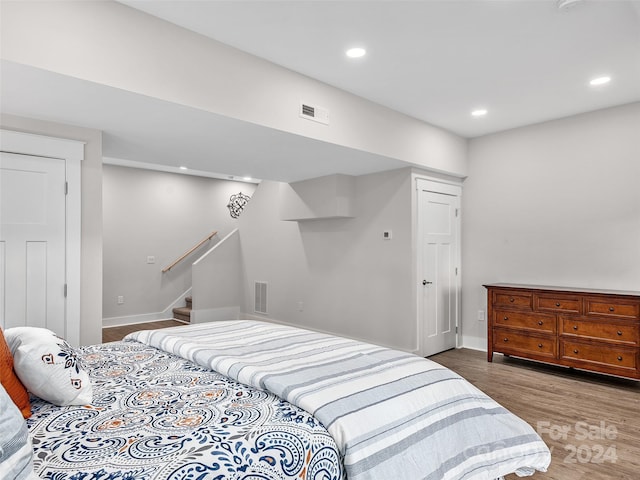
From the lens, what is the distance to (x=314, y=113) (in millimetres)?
3270

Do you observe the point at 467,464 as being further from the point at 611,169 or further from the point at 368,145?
the point at 611,169

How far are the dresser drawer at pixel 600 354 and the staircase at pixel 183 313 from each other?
5217 millimetres

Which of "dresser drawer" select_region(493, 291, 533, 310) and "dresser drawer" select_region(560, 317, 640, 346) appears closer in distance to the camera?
"dresser drawer" select_region(560, 317, 640, 346)

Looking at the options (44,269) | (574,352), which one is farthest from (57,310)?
(574,352)

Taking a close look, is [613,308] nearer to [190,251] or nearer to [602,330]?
[602,330]

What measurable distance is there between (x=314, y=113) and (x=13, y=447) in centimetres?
288

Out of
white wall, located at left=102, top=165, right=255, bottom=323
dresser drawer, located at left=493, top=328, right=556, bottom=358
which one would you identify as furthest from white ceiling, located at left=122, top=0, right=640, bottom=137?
white wall, located at left=102, top=165, right=255, bottom=323

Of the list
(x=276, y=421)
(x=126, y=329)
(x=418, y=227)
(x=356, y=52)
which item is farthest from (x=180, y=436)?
(x=126, y=329)

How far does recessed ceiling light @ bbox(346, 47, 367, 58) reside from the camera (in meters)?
2.80

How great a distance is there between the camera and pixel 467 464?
157 centimetres

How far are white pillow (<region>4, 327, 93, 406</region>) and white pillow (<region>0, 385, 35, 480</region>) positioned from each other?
0.39 m

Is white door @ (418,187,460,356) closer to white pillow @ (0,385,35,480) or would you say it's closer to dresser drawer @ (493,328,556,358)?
dresser drawer @ (493,328,556,358)

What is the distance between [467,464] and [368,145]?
281cm

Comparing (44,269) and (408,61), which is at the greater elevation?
(408,61)
